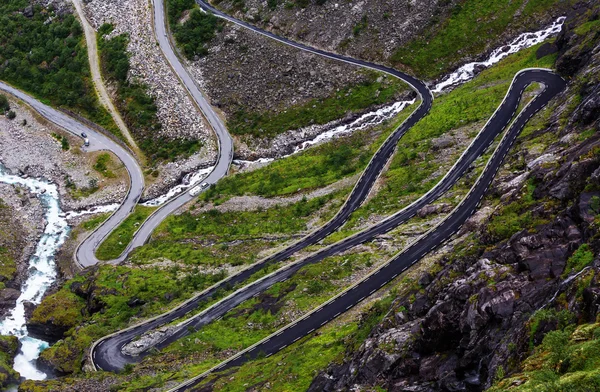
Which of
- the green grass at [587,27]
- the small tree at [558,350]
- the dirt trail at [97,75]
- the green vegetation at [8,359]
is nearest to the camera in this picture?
the small tree at [558,350]

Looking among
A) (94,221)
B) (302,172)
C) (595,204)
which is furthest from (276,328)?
(94,221)

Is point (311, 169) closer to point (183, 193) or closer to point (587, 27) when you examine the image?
point (183, 193)

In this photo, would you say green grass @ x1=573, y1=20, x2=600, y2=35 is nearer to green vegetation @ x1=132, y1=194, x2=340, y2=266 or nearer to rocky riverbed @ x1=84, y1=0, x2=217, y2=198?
green vegetation @ x1=132, y1=194, x2=340, y2=266

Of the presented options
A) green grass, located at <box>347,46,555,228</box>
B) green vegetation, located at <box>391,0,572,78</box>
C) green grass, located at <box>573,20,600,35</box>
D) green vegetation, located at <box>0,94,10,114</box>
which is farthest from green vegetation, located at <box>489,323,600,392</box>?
green vegetation, located at <box>0,94,10,114</box>

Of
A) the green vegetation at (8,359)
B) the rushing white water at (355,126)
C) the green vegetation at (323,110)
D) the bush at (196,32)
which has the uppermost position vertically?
the bush at (196,32)

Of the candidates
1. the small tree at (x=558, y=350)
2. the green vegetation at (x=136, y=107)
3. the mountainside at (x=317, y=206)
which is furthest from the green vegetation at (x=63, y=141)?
the small tree at (x=558, y=350)

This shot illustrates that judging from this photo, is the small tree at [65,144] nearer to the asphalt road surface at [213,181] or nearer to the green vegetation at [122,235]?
the green vegetation at [122,235]

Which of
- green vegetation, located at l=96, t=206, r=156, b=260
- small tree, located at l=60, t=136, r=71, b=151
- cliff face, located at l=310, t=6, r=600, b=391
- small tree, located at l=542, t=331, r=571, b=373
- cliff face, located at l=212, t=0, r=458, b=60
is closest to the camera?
small tree, located at l=542, t=331, r=571, b=373
